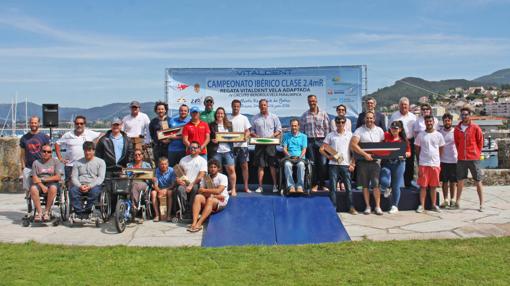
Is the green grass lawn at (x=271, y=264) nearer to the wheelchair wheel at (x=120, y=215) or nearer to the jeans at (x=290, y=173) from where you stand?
the wheelchair wheel at (x=120, y=215)

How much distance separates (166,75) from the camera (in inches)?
440

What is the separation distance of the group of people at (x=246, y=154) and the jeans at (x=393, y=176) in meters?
0.02

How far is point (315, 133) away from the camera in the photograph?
9039mm

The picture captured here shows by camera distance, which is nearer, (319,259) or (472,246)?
(319,259)

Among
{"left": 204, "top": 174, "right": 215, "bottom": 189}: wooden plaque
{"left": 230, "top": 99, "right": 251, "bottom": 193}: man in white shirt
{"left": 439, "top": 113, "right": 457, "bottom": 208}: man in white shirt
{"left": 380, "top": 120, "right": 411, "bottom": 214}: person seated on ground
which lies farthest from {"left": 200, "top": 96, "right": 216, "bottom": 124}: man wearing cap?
{"left": 439, "top": 113, "right": 457, "bottom": 208}: man in white shirt

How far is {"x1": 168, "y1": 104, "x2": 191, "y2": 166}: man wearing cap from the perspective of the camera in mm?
9039

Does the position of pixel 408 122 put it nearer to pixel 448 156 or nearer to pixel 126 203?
pixel 448 156

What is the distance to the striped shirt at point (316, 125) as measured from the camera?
9039mm

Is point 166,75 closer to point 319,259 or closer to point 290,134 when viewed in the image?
point 290,134

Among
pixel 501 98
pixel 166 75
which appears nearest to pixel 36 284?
pixel 166 75

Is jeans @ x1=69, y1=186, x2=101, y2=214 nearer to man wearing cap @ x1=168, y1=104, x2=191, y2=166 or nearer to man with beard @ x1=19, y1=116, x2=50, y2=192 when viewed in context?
man with beard @ x1=19, y1=116, x2=50, y2=192

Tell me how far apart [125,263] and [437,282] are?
10.8 ft

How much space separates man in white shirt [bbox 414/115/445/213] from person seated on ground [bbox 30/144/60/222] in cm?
599

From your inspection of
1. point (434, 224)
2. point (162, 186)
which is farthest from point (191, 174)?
point (434, 224)
